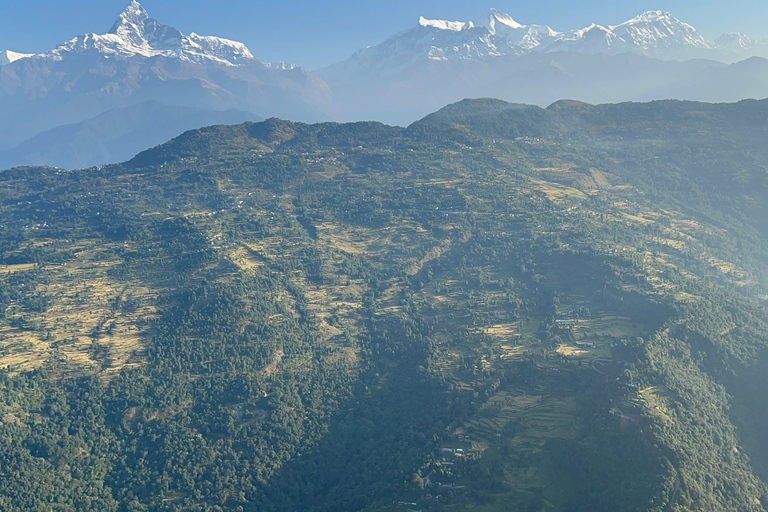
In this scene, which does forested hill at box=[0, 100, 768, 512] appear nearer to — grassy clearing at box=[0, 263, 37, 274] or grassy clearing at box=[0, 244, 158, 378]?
grassy clearing at box=[0, 244, 158, 378]

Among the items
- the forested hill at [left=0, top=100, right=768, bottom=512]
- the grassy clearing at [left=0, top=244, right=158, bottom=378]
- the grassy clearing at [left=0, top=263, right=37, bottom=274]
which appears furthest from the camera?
the grassy clearing at [left=0, top=263, right=37, bottom=274]

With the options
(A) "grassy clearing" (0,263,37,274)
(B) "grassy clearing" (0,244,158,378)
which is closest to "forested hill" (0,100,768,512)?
(B) "grassy clearing" (0,244,158,378)

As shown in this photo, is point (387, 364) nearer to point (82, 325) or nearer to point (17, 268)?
point (82, 325)

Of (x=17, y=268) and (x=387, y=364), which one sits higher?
(x=17, y=268)

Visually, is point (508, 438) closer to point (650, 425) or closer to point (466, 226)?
point (650, 425)

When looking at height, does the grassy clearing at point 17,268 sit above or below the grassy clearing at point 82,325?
above

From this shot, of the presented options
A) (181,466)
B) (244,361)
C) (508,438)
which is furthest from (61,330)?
(508,438)

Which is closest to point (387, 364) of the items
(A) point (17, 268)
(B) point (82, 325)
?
(B) point (82, 325)

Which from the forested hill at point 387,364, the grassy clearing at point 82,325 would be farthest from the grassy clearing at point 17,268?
the grassy clearing at point 82,325

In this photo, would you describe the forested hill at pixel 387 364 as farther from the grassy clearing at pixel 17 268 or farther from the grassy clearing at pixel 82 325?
the grassy clearing at pixel 17 268
